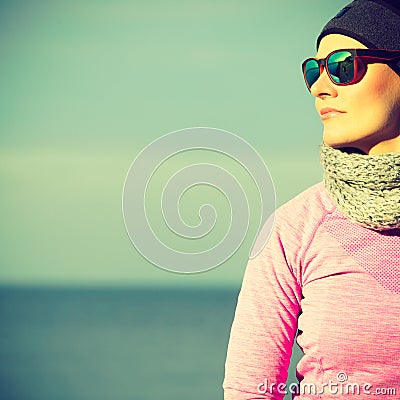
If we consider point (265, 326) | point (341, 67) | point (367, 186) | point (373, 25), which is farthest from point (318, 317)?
point (373, 25)

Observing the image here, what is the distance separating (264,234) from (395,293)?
0.42m

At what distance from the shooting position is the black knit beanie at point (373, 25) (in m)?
3.01

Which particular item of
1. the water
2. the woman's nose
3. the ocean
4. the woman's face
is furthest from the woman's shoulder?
the ocean

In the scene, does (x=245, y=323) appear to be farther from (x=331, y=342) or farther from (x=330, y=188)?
(x=330, y=188)

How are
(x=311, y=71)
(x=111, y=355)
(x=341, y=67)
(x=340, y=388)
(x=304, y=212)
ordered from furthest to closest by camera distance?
(x=111, y=355) → (x=311, y=71) → (x=304, y=212) → (x=341, y=67) → (x=340, y=388)

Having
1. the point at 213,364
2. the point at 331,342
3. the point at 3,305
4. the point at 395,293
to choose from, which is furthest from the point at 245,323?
the point at 3,305

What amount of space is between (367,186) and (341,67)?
0.38m

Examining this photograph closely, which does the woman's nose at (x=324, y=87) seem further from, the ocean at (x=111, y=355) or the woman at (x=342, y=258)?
the ocean at (x=111, y=355)

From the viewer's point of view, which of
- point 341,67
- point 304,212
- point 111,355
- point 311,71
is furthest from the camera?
point 111,355

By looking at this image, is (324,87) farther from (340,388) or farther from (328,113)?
(340,388)

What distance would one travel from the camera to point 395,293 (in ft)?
9.53

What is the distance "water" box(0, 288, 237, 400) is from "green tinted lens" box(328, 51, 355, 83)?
20.6 metres

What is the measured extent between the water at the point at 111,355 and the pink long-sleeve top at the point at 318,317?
20472 mm

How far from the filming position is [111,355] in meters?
36.4
